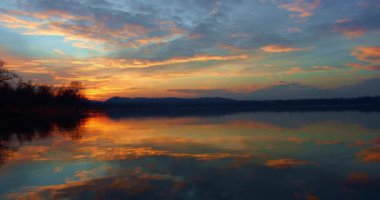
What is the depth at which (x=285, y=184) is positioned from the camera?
10.0m

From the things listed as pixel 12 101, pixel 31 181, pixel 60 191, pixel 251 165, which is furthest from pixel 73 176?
pixel 12 101

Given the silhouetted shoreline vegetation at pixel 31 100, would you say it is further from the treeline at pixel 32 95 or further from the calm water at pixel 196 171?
the calm water at pixel 196 171

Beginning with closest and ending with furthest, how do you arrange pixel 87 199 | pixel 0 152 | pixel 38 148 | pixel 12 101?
pixel 87 199 → pixel 0 152 → pixel 38 148 → pixel 12 101

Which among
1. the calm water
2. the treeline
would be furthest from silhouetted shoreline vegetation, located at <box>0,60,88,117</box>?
the calm water

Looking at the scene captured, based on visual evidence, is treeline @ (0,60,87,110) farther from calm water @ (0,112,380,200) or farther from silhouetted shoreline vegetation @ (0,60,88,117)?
calm water @ (0,112,380,200)

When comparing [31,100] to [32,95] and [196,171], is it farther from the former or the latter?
[196,171]

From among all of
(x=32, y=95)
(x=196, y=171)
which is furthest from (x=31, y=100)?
(x=196, y=171)

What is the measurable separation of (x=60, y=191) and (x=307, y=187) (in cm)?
692

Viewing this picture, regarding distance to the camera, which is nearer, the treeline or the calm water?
the calm water

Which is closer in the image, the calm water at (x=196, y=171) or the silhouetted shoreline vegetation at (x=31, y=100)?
the calm water at (x=196, y=171)

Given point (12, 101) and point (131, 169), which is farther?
point (12, 101)

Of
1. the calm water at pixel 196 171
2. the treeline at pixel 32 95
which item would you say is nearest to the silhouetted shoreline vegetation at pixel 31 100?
the treeline at pixel 32 95

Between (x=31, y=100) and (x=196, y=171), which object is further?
(x=31, y=100)

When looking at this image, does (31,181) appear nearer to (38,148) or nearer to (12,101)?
(38,148)
